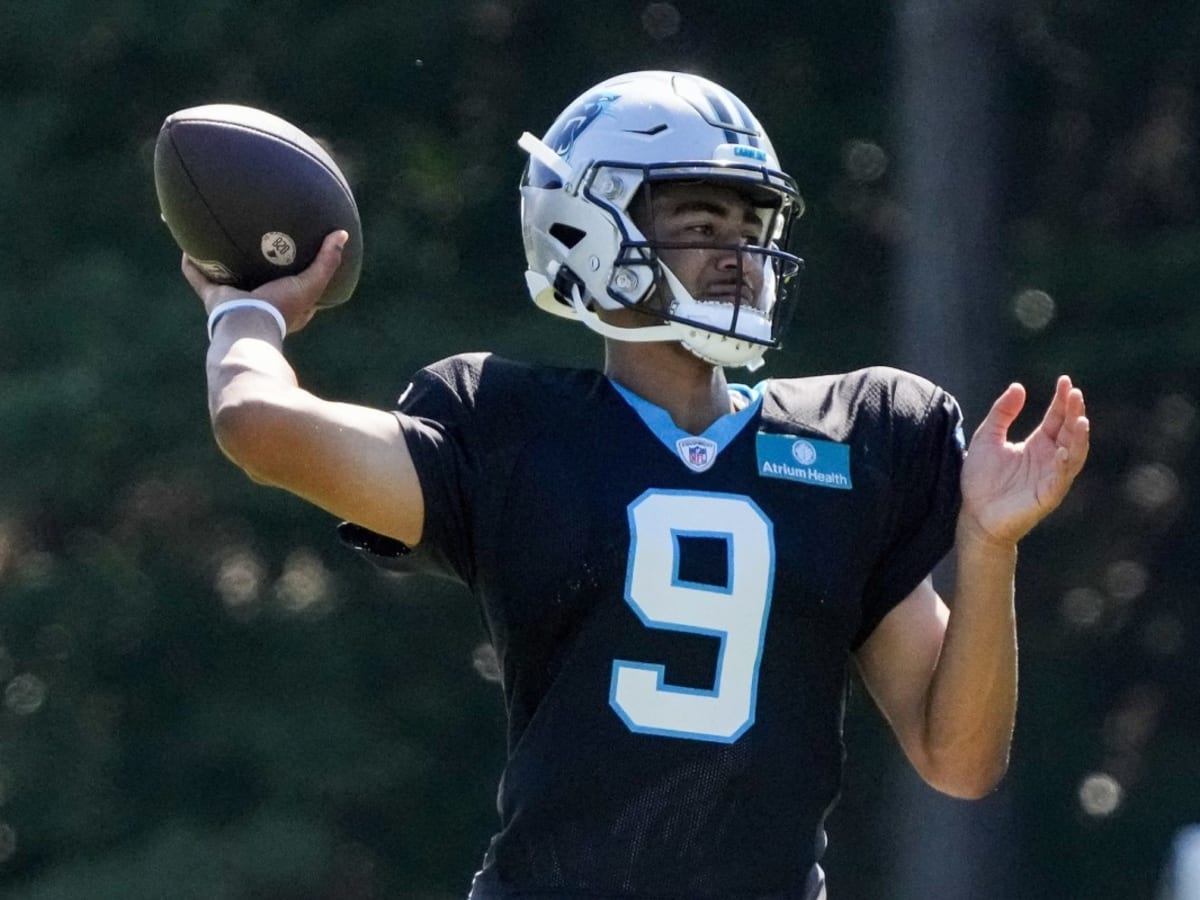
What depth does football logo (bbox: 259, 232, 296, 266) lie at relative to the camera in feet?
9.87

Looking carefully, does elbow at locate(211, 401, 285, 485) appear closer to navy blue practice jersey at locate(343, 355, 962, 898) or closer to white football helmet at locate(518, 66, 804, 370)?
navy blue practice jersey at locate(343, 355, 962, 898)

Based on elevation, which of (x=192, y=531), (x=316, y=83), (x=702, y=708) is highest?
(x=702, y=708)

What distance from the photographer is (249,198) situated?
3057 millimetres

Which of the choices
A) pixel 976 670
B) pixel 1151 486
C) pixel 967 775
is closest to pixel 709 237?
pixel 976 670

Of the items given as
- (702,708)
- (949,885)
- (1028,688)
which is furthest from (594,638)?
(1028,688)

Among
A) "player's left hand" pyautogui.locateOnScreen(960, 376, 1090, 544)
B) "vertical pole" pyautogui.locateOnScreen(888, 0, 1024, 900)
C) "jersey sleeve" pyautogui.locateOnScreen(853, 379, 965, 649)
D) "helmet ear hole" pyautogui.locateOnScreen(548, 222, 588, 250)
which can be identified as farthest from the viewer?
"vertical pole" pyautogui.locateOnScreen(888, 0, 1024, 900)

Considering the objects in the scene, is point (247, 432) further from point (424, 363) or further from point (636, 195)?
point (424, 363)

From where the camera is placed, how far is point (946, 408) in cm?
306

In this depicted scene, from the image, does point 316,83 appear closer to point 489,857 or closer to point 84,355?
point 84,355

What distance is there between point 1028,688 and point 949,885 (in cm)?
122

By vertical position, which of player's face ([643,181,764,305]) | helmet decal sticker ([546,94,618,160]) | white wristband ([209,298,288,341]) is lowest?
white wristband ([209,298,288,341])

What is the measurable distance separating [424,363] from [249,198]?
15.0 feet

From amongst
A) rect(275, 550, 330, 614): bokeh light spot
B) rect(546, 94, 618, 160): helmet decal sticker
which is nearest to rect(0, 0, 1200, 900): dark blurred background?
rect(275, 550, 330, 614): bokeh light spot

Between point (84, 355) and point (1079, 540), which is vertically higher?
point (84, 355)
